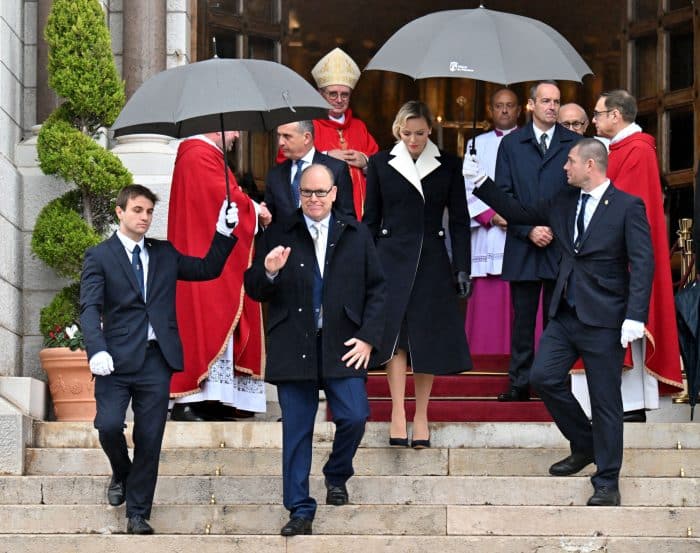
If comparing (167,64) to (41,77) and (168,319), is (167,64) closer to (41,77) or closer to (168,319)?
(41,77)

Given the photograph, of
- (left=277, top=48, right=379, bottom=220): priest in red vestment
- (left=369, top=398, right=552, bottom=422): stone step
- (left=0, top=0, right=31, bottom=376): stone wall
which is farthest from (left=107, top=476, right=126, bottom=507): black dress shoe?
(left=277, top=48, right=379, bottom=220): priest in red vestment

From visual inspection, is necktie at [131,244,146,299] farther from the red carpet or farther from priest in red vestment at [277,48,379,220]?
priest in red vestment at [277,48,379,220]

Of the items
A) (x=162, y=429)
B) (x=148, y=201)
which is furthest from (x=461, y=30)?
(x=162, y=429)

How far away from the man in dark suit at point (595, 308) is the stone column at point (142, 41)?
12.3ft

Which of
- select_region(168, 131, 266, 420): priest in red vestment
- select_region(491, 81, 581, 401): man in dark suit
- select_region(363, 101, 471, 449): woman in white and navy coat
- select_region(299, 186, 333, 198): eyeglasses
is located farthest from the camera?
select_region(168, 131, 266, 420): priest in red vestment

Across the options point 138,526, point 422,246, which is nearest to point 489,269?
point 422,246

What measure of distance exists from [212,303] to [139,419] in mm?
2015

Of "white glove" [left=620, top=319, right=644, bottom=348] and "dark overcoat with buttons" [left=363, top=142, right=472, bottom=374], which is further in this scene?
"dark overcoat with buttons" [left=363, top=142, right=472, bottom=374]

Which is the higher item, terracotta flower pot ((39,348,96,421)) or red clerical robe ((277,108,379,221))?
red clerical robe ((277,108,379,221))

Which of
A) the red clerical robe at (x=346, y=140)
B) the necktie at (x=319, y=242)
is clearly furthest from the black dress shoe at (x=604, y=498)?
the red clerical robe at (x=346, y=140)

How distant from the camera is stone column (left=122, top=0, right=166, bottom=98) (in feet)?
41.1

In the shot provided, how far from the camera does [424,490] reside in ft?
31.8

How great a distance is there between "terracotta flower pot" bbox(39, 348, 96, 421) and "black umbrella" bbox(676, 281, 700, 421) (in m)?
3.47

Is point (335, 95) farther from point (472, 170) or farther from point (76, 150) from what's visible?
point (472, 170)
